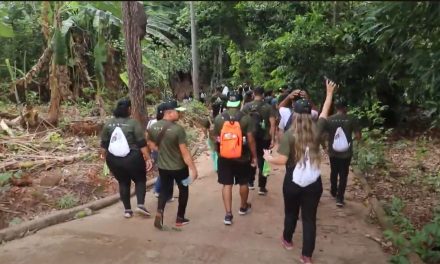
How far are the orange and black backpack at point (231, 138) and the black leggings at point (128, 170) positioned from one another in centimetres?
113

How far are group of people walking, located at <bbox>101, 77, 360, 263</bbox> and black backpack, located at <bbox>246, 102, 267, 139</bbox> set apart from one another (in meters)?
0.06

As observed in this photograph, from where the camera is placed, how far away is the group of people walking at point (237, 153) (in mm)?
5062

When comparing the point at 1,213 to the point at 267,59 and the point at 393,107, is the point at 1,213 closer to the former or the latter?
the point at 267,59

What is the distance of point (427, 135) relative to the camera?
50.4 feet

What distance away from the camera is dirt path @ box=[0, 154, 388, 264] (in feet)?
17.8

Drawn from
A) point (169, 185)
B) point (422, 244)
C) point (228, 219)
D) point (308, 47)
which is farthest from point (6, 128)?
point (422, 244)

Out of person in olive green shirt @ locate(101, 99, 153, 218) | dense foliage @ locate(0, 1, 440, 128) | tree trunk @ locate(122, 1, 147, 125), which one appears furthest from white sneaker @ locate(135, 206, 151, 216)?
tree trunk @ locate(122, 1, 147, 125)

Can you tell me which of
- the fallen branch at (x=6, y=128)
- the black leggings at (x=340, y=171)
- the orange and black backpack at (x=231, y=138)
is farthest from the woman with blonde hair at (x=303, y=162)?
the fallen branch at (x=6, y=128)

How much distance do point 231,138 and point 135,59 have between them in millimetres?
3202

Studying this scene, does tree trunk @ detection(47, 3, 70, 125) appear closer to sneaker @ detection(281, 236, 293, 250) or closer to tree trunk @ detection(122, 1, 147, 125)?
tree trunk @ detection(122, 1, 147, 125)

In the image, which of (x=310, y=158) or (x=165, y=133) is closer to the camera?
(x=310, y=158)

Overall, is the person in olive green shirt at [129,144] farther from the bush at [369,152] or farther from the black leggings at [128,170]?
the bush at [369,152]

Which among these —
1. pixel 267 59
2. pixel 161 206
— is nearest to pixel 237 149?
pixel 161 206

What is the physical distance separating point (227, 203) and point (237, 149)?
795 millimetres
